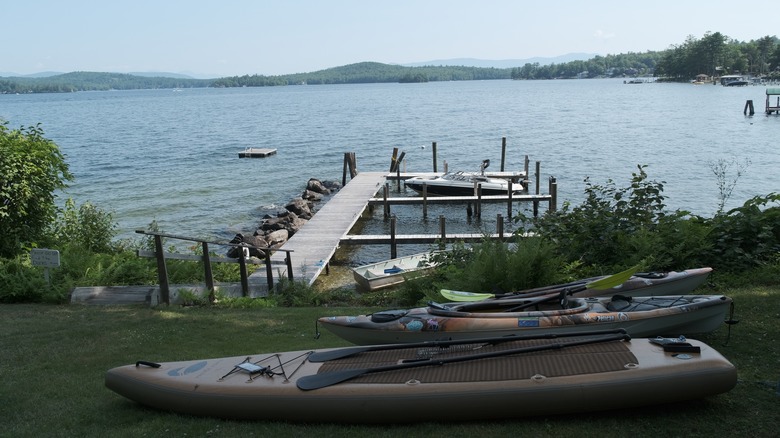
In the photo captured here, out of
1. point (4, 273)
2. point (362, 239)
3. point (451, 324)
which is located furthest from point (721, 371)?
point (362, 239)

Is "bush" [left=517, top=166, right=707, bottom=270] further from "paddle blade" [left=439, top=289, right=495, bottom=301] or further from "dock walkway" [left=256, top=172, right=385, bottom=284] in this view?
"dock walkway" [left=256, top=172, right=385, bottom=284]

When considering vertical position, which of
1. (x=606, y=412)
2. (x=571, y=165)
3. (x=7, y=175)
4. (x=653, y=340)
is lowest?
(x=571, y=165)

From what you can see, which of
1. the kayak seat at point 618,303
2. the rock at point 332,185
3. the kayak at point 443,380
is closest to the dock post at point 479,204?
the rock at point 332,185

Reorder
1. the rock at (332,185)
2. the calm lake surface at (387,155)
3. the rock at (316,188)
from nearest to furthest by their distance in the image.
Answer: the calm lake surface at (387,155) < the rock at (316,188) < the rock at (332,185)

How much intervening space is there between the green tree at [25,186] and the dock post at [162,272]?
3920 millimetres

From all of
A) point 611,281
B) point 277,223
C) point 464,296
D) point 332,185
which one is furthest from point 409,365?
point 332,185

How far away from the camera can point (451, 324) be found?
7.20m

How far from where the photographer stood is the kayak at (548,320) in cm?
709

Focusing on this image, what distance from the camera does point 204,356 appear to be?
311 inches

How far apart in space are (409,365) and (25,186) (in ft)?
34.7

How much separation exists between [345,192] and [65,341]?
890 inches

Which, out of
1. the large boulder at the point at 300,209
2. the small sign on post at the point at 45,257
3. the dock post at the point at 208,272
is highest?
the small sign on post at the point at 45,257

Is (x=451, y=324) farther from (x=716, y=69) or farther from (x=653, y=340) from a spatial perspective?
(x=716, y=69)

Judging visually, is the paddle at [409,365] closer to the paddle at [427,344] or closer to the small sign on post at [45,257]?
the paddle at [427,344]
